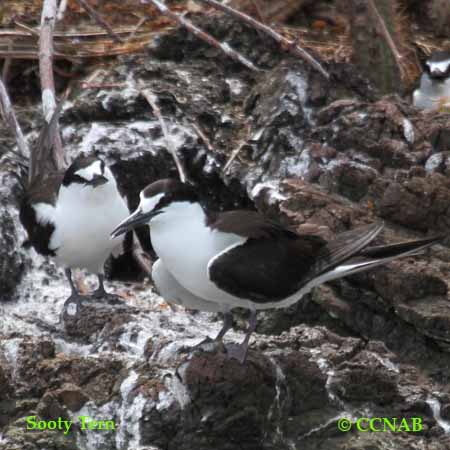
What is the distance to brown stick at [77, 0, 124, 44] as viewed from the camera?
333 inches

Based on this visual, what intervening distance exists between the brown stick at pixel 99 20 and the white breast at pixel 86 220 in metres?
2.18

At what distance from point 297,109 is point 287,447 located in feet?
9.35

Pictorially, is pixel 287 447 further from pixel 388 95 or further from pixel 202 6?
pixel 202 6

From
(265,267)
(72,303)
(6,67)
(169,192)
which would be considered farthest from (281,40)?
(265,267)

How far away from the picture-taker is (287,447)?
5773mm

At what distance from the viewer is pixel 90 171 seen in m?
6.53

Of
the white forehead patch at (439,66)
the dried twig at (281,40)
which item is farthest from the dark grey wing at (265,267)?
the white forehead patch at (439,66)

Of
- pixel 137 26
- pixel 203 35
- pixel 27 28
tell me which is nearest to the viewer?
pixel 203 35

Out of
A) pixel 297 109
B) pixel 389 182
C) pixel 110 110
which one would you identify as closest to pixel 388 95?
pixel 297 109

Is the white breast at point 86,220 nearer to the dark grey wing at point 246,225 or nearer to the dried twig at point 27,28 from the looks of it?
the dark grey wing at point 246,225

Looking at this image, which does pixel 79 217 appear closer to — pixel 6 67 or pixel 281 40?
pixel 281 40

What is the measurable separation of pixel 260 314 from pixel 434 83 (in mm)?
2293

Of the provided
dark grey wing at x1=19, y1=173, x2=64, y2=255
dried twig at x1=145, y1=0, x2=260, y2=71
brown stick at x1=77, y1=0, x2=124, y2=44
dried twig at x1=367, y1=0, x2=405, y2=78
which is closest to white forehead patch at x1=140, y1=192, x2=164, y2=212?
dark grey wing at x1=19, y1=173, x2=64, y2=255

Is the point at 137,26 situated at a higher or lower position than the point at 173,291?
higher
